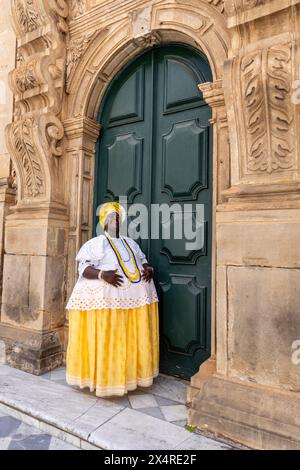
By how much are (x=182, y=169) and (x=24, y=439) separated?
252 cm

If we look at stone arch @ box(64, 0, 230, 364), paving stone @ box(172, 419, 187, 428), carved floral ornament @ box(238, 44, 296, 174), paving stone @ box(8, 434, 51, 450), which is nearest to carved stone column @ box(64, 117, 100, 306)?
stone arch @ box(64, 0, 230, 364)

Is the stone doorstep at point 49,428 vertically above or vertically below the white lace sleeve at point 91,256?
below

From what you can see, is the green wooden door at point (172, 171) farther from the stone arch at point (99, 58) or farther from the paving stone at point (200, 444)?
the paving stone at point (200, 444)

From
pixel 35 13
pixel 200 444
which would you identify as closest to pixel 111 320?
pixel 200 444

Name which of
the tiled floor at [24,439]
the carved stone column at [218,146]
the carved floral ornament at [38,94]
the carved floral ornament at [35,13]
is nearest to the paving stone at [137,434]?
the tiled floor at [24,439]

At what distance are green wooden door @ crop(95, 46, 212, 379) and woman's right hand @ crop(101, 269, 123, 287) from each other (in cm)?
72

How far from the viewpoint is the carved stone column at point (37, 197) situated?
352 centimetres

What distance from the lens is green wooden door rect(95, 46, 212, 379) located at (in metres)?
3.02

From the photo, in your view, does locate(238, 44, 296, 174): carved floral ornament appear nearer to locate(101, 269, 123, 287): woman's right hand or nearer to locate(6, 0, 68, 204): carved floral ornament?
locate(101, 269, 123, 287): woman's right hand

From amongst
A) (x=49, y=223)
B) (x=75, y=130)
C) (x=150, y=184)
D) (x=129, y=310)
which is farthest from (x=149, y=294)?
(x=75, y=130)

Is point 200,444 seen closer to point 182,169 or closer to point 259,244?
point 259,244

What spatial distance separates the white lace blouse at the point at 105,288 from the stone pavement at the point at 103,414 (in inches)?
→ 30.4

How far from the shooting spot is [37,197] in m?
3.73
